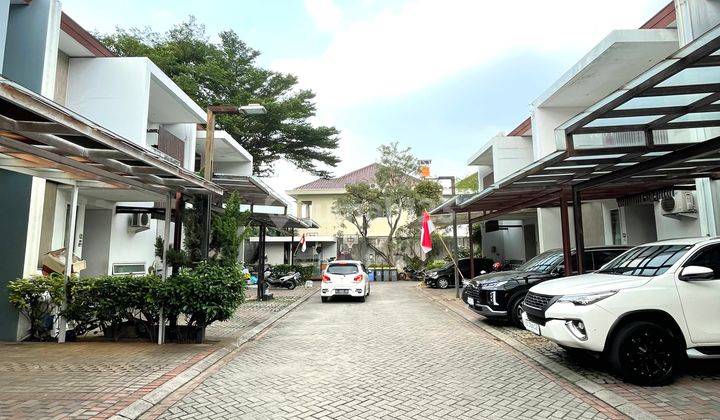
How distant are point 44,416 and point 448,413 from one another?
12.5ft

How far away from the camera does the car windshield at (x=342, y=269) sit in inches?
612

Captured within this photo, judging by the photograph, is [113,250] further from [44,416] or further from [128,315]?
[44,416]

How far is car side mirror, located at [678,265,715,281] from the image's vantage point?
5.20 metres

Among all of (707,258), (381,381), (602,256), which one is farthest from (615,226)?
(381,381)

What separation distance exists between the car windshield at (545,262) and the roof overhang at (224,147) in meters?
12.5

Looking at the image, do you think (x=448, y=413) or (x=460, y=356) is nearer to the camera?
(x=448, y=413)

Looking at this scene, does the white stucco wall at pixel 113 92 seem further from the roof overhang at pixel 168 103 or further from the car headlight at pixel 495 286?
the car headlight at pixel 495 286

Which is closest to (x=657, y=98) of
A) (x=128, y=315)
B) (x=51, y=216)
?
(x=128, y=315)

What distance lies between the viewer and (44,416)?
414cm

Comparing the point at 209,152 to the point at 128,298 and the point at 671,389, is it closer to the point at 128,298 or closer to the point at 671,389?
the point at 128,298

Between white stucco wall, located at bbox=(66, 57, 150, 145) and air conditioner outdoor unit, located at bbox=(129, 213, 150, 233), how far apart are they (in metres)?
2.43

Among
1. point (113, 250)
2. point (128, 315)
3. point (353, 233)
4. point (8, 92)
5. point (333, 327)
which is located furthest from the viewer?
point (353, 233)

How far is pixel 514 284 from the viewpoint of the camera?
360 inches

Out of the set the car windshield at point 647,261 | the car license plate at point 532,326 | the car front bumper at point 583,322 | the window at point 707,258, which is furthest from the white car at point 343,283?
the window at point 707,258
